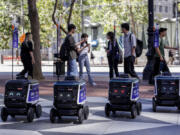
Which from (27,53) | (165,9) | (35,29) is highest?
(165,9)

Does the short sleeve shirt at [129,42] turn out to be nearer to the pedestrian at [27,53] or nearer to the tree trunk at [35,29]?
the pedestrian at [27,53]

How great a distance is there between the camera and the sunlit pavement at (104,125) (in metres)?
7.41

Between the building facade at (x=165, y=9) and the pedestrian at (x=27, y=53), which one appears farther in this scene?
the building facade at (x=165, y=9)

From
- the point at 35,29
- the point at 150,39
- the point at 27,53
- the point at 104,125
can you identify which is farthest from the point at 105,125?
the point at 35,29

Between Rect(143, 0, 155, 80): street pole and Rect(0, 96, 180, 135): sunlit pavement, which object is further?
Rect(143, 0, 155, 80): street pole

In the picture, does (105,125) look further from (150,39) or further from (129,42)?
(150,39)

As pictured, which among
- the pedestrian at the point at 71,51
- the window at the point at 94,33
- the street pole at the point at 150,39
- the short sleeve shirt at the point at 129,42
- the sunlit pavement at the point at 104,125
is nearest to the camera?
the sunlit pavement at the point at 104,125

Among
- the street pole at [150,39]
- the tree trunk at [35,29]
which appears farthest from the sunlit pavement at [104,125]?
the tree trunk at [35,29]

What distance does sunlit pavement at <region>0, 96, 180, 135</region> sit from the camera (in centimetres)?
741

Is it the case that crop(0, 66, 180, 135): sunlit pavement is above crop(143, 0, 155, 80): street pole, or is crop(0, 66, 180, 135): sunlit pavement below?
below

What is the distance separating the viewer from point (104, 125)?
8.04m

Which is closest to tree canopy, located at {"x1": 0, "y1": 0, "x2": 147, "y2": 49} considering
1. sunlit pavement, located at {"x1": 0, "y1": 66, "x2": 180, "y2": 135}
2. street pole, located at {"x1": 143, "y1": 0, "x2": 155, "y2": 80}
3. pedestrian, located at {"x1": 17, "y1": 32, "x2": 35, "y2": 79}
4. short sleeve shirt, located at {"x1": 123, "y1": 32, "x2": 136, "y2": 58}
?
street pole, located at {"x1": 143, "y1": 0, "x2": 155, "y2": 80}

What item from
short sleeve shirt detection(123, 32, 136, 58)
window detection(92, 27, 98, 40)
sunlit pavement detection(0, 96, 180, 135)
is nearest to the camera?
sunlit pavement detection(0, 96, 180, 135)

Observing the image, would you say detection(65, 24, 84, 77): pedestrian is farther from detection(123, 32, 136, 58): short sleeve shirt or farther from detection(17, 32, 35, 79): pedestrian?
detection(17, 32, 35, 79): pedestrian
